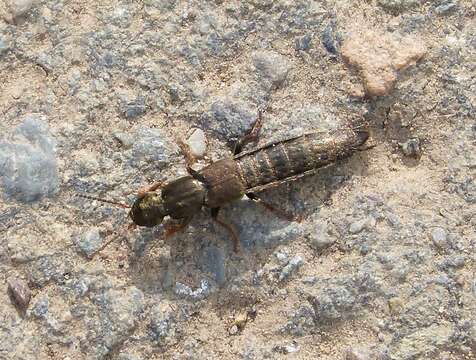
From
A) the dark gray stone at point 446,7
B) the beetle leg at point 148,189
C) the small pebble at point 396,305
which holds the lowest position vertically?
the small pebble at point 396,305

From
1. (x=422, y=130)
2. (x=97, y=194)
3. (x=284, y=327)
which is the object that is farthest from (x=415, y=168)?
(x=97, y=194)

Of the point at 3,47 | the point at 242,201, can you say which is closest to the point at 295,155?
the point at 242,201

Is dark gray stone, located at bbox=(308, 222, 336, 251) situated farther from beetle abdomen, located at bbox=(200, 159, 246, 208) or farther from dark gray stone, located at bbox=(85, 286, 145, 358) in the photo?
dark gray stone, located at bbox=(85, 286, 145, 358)

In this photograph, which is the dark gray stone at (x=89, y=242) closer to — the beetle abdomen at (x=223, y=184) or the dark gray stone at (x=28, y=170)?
the dark gray stone at (x=28, y=170)

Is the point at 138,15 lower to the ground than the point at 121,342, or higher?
higher

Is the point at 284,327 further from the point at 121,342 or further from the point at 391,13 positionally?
the point at 391,13

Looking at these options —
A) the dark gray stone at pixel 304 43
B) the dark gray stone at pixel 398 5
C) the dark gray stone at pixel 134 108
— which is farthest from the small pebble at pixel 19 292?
the dark gray stone at pixel 398 5
